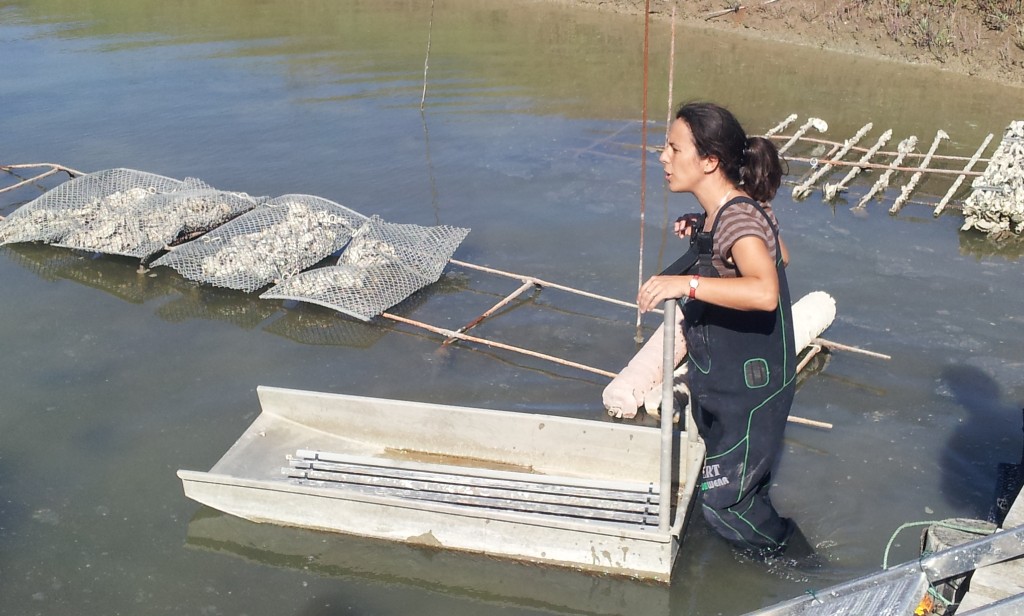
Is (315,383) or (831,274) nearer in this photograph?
(315,383)

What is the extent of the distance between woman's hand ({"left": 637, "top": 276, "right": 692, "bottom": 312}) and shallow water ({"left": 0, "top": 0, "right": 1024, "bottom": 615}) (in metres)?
1.80

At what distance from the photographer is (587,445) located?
189 inches

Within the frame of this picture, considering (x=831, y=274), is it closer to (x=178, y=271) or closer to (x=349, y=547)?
(x=349, y=547)

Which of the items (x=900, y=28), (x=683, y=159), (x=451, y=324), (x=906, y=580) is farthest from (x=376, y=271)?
Answer: (x=900, y=28)

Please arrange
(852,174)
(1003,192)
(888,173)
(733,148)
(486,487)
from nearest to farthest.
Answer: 1. (733,148)
2. (486,487)
3. (1003,192)
4. (888,173)
5. (852,174)

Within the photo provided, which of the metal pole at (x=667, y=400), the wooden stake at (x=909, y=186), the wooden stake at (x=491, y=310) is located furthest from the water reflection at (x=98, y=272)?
the wooden stake at (x=909, y=186)

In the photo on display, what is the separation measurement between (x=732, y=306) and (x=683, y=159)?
1.85 ft

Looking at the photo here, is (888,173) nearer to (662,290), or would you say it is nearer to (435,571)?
(435,571)

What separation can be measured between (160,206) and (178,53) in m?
8.47

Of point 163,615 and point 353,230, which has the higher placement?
point 353,230

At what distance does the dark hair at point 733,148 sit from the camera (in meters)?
3.15

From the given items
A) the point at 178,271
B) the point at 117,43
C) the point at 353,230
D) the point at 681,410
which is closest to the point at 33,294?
the point at 178,271

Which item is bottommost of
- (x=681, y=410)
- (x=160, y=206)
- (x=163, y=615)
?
(x=163, y=615)

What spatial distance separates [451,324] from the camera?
Answer: 22.4ft
